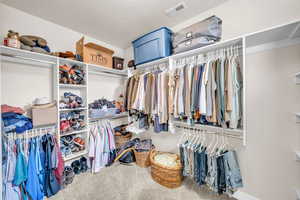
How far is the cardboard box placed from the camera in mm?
1577

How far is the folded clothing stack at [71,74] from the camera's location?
193 centimetres

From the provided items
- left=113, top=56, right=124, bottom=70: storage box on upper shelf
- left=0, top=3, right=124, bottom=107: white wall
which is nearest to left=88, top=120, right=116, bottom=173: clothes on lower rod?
left=0, top=3, right=124, bottom=107: white wall

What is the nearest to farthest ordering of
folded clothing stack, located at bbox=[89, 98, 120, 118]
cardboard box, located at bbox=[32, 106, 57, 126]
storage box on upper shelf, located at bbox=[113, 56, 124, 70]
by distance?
cardboard box, located at bbox=[32, 106, 57, 126] < folded clothing stack, located at bbox=[89, 98, 120, 118] < storage box on upper shelf, located at bbox=[113, 56, 124, 70]

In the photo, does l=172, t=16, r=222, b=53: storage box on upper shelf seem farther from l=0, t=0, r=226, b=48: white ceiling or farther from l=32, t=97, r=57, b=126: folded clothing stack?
l=32, t=97, r=57, b=126: folded clothing stack

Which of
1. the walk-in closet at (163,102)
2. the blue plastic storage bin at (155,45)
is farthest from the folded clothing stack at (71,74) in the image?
the blue plastic storage bin at (155,45)

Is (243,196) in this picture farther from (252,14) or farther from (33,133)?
(33,133)

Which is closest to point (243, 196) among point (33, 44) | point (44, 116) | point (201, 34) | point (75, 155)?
point (201, 34)

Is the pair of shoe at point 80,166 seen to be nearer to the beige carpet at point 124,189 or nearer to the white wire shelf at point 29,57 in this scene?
the beige carpet at point 124,189

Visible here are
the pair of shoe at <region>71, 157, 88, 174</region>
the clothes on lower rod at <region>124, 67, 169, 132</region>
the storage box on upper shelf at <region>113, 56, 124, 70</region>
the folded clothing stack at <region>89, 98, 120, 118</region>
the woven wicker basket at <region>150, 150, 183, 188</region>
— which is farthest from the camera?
the storage box on upper shelf at <region>113, 56, 124, 70</region>

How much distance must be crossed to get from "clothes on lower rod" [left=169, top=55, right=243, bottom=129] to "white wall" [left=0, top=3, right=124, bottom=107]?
197 cm

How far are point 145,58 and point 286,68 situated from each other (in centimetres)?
172

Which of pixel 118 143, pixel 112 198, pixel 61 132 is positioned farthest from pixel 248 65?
pixel 61 132

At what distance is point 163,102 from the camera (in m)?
1.79

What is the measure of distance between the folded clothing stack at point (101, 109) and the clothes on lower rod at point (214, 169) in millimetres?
1535
